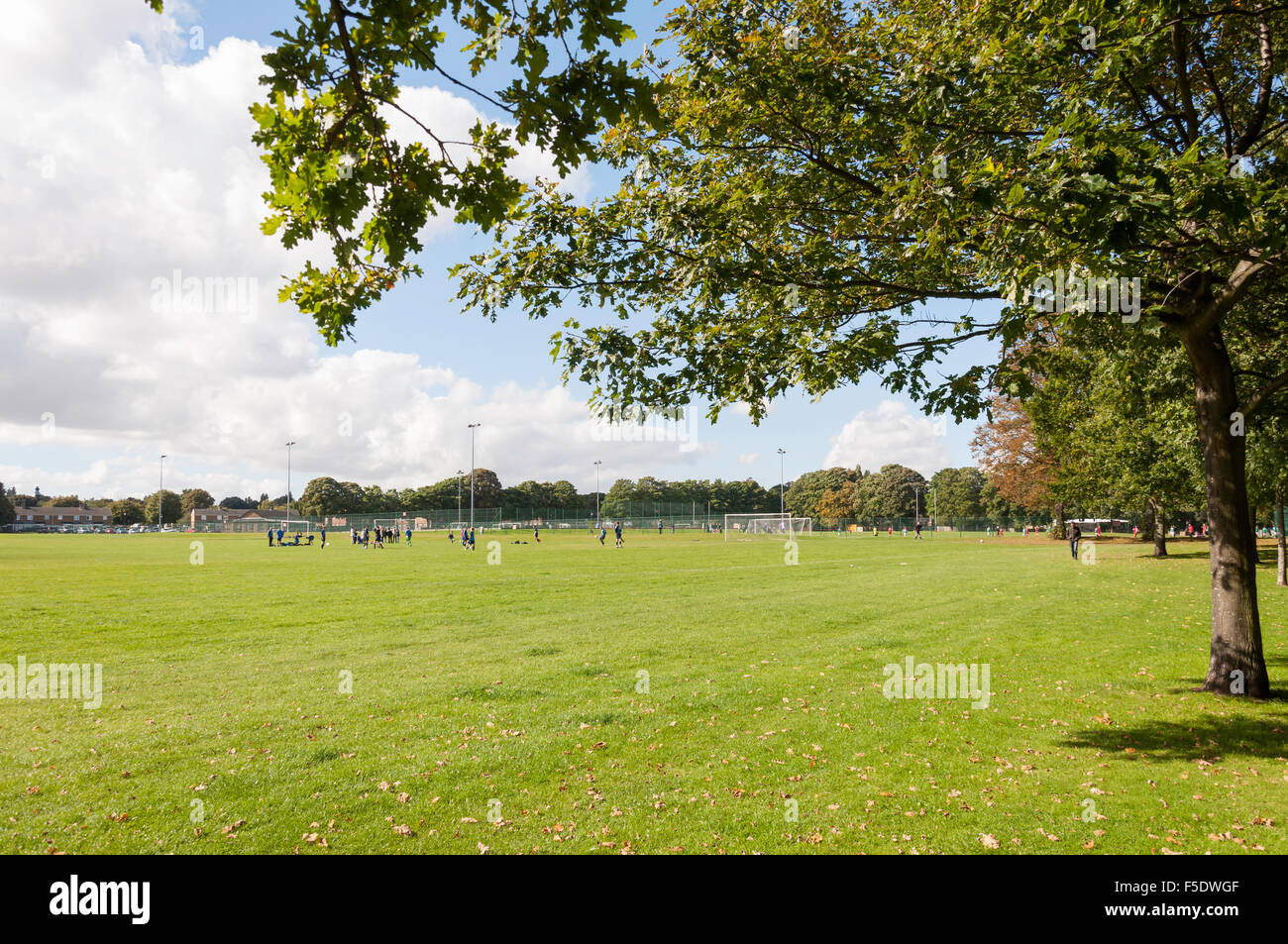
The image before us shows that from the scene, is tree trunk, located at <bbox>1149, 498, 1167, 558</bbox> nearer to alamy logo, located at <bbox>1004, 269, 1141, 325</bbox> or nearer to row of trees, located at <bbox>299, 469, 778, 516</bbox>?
alamy logo, located at <bbox>1004, 269, 1141, 325</bbox>

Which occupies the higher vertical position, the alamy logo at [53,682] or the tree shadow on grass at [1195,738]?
the alamy logo at [53,682]

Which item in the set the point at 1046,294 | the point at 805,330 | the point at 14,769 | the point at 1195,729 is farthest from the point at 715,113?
the point at 14,769

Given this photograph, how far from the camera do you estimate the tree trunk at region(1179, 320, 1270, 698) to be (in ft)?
32.0

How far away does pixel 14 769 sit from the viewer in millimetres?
7059

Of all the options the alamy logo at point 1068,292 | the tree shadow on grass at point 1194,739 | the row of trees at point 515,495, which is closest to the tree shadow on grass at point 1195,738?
the tree shadow on grass at point 1194,739

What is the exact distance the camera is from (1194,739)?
27.4 feet

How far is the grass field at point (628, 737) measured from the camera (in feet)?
19.2

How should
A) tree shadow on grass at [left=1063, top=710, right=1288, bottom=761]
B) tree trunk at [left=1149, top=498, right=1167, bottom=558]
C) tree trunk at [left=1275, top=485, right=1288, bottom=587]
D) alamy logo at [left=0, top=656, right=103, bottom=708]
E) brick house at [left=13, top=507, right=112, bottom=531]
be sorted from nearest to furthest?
tree shadow on grass at [left=1063, top=710, right=1288, bottom=761] → alamy logo at [left=0, top=656, right=103, bottom=708] → tree trunk at [left=1275, top=485, right=1288, bottom=587] → tree trunk at [left=1149, top=498, right=1167, bottom=558] → brick house at [left=13, top=507, right=112, bottom=531]

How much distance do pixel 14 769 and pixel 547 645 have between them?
807 centimetres

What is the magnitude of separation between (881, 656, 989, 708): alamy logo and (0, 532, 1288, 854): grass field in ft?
0.89

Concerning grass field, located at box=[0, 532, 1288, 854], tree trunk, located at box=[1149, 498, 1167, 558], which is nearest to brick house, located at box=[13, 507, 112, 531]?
grass field, located at box=[0, 532, 1288, 854]
